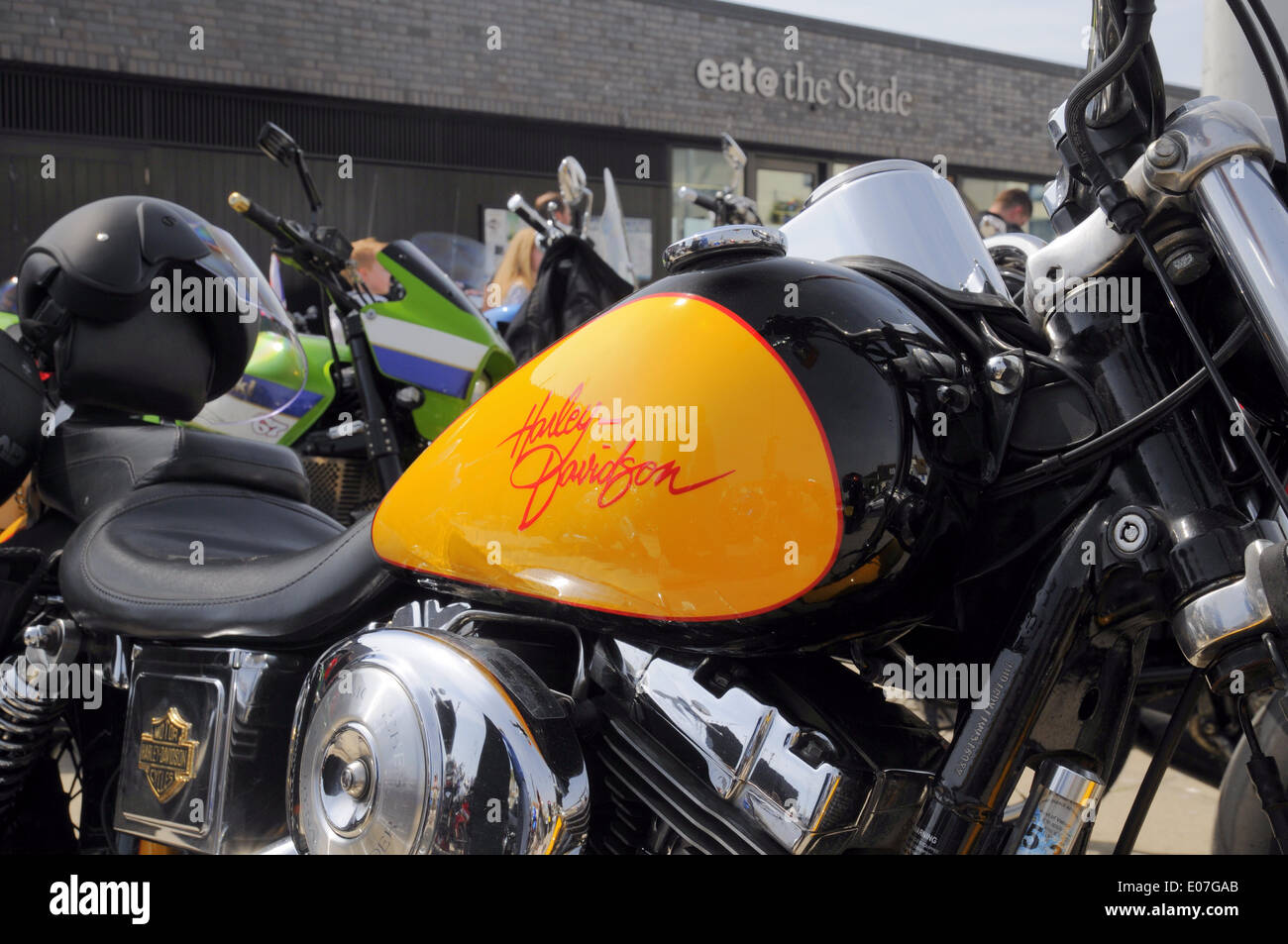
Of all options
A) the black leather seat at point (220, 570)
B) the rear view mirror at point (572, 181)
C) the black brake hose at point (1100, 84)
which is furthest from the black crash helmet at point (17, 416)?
the rear view mirror at point (572, 181)

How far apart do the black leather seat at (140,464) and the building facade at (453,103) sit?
820cm

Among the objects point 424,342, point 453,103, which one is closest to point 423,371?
point 424,342

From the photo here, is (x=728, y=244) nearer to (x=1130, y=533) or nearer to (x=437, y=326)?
(x=1130, y=533)

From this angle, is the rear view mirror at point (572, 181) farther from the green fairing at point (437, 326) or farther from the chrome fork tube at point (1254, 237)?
the chrome fork tube at point (1254, 237)

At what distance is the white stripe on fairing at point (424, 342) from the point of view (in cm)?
415

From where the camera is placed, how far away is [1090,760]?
1.22 meters

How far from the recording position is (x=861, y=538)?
1132mm

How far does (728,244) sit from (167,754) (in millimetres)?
1068

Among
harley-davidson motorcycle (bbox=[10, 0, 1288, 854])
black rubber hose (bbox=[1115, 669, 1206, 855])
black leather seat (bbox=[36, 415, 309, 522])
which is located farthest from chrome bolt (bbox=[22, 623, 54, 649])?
black rubber hose (bbox=[1115, 669, 1206, 855])

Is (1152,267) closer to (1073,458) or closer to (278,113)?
(1073,458)

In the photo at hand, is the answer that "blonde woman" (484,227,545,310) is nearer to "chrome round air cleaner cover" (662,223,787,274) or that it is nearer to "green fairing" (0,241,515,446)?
"green fairing" (0,241,515,446)
